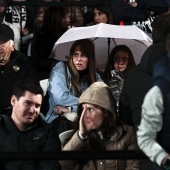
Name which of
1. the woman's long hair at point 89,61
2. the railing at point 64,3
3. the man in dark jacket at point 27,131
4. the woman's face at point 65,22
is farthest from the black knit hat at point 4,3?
the man in dark jacket at point 27,131

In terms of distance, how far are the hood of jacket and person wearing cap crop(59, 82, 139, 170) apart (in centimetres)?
96

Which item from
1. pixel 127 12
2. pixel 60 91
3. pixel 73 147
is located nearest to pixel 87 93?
pixel 73 147

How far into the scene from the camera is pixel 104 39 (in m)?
9.97

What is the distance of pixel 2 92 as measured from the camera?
928 cm

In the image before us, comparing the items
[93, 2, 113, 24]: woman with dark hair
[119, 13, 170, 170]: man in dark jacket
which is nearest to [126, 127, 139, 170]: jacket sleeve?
[119, 13, 170, 170]: man in dark jacket

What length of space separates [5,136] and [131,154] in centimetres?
Result: 193

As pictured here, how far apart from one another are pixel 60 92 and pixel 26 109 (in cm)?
155

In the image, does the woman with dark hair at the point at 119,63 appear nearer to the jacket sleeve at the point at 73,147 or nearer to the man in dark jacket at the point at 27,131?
the man in dark jacket at the point at 27,131

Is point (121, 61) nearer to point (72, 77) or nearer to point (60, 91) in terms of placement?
point (72, 77)

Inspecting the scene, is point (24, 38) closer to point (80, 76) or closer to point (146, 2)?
point (146, 2)

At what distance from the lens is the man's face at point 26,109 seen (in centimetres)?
746

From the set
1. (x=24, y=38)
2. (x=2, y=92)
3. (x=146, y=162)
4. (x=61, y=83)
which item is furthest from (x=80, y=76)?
(x=24, y=38)

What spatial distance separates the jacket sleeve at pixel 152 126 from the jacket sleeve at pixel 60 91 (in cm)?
332

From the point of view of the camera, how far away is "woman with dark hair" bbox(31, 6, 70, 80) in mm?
10570
